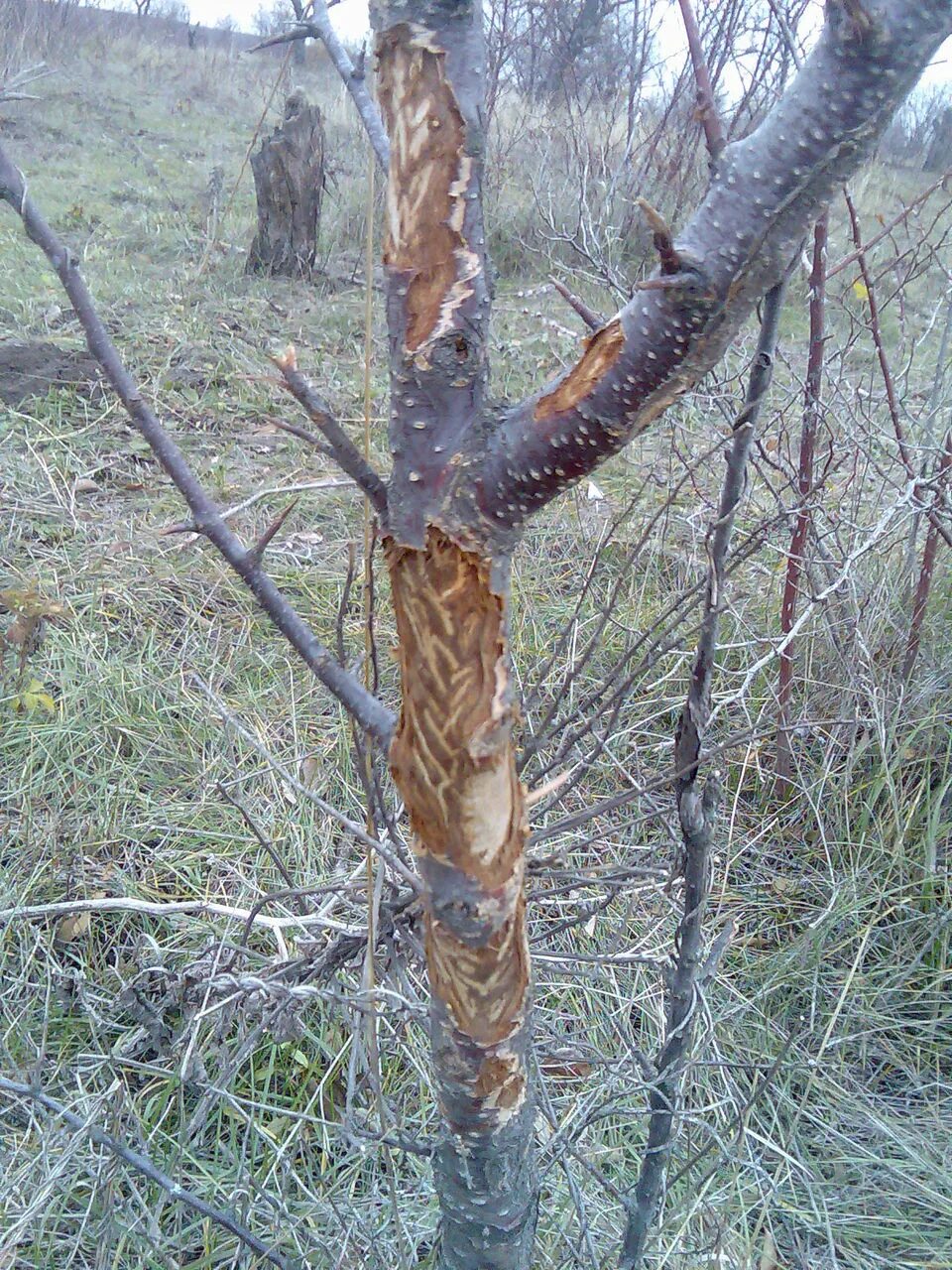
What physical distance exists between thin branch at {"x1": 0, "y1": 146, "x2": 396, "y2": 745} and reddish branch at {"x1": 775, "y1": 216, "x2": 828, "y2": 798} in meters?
1.08

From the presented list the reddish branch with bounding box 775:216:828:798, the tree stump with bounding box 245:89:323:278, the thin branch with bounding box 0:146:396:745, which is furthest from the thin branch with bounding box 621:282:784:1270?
the tree stump with bounding box 245:89:323:278

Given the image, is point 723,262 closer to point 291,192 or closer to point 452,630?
point 452,630

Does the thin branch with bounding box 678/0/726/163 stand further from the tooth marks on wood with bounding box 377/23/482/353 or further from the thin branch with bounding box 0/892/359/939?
the thin branch with bounding box 0/892/359/939

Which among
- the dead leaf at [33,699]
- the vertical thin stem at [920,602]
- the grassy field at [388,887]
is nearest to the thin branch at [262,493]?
the grassy field at [388,887]

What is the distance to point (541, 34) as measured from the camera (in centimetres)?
533

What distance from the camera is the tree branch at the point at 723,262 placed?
18.4 inches

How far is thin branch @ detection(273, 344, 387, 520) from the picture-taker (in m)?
0.58

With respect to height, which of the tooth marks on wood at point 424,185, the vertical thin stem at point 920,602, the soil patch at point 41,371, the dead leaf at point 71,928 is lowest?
the dead leaf at point 71,928

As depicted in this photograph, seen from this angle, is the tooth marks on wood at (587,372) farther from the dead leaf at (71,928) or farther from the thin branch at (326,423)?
the dead leaf at (71,928)

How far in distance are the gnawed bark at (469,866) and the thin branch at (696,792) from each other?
179 millimetres

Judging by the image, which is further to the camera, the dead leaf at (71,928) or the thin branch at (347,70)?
the dead leaf at (71,928)

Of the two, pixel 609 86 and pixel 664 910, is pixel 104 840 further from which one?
pixel 609 86

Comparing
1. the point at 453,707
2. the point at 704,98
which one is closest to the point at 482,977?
the point at 453,707

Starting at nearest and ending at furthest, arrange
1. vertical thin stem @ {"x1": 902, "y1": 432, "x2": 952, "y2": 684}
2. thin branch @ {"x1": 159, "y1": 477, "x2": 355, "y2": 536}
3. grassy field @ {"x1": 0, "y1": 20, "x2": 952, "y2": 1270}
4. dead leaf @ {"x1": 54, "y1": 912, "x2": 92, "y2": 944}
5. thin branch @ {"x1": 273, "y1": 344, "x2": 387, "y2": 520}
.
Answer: thin branch @ {"x1": 273, "y1": 344, "x2": 387, "y2": 520}
thin branch @ {"x1": 159, "y1": 477, "x2": 355, "y2": 536}
grassy field @ {"x1": 0, "y1": 20, "x2": 952, "y2": 1270}
dead leaf @ {"x1": 54, "y1": 912, "x2": 92, "y2": 944}
vertical thin stem @ {"x1": 902, "y1": 432, "x2": 952, "y2": 684}
